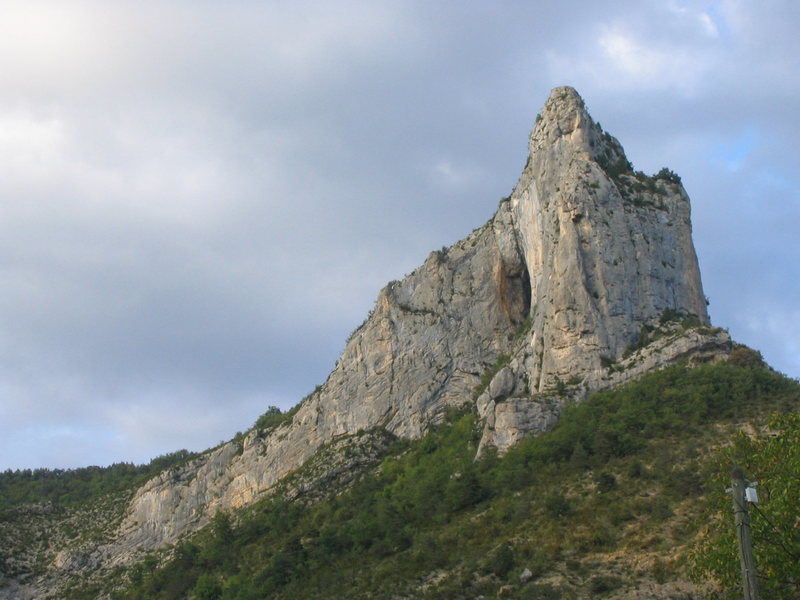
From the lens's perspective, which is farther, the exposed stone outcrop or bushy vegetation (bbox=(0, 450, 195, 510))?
bushy vegetation (bbox=(0, 450, 195, 510))

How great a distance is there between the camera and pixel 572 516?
50094 millimetres

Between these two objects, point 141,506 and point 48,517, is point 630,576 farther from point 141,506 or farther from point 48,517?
point 48,517

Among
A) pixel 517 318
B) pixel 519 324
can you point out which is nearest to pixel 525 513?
pixel 519 324

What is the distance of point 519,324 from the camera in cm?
8288

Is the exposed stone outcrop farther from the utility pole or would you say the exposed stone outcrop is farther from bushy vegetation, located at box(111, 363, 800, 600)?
the utility pole

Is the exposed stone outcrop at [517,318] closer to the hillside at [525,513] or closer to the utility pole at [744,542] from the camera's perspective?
the hillside at [525,513]

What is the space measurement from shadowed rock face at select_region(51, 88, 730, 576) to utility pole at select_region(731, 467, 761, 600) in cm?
3916

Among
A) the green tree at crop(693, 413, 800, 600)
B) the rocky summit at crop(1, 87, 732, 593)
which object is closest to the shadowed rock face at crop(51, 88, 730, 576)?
the rocky summit at crop(1, 87, 732, 593)

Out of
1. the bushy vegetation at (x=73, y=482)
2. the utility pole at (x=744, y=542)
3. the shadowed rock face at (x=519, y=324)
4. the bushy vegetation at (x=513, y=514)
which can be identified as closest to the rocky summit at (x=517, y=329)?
the shadowed rock face at (x=519, y=324)

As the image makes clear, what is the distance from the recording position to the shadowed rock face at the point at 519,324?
222 ft

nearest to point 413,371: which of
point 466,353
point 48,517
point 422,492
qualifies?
point 466,353

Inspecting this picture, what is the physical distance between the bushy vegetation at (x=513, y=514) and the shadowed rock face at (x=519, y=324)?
388 cm

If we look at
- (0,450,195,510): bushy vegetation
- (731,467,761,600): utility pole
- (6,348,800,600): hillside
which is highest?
(0,450,195,510): bushy vegetation

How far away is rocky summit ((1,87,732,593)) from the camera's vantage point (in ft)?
221
